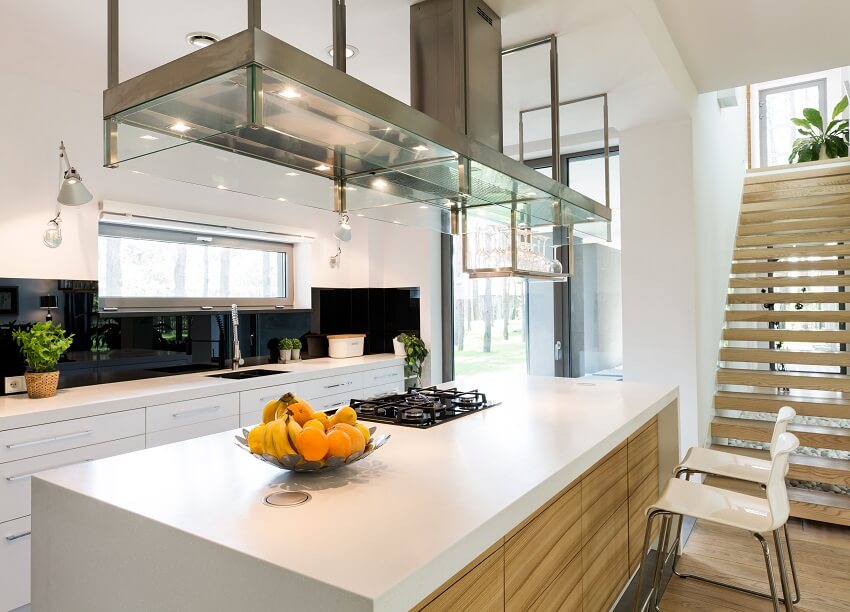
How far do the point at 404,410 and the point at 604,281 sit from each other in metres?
3.00

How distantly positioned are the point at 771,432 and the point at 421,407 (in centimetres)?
322

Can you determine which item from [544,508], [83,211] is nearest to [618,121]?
[544,508]

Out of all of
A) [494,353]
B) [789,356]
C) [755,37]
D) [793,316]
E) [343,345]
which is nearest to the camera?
[755,37]

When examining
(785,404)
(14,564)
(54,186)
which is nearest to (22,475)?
(14,564)

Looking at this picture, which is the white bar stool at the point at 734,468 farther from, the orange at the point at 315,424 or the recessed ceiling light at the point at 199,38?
the recessed ceiling light at the point at 199,38

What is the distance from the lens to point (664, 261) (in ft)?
13.4

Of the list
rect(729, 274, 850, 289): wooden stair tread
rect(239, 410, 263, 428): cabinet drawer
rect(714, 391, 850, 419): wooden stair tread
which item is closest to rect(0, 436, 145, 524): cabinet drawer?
rect(239, 410, 263, 428): cabinet drawer

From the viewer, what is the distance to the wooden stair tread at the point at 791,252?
511cm

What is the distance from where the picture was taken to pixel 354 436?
1481 millimetres

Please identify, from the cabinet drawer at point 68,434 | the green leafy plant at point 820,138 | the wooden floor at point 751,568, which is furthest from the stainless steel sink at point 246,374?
the green leafy plant at point 820,138

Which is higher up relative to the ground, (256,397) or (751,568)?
(256,397)

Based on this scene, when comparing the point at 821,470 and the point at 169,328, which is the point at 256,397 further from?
the point at 821,470

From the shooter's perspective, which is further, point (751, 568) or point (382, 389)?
point (382, 389)

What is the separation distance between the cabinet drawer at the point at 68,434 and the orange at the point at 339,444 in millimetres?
1939
